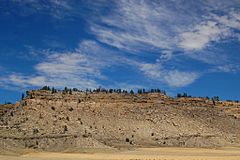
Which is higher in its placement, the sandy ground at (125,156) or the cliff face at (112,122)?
the cliff face at (112,122)

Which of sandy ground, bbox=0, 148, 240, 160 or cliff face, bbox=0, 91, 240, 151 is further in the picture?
cliff face, bbox=0, 91, 240, 151

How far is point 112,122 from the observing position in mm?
84500

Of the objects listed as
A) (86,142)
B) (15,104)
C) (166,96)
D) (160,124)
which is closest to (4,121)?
(15,104)

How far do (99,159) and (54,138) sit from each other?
24.2m

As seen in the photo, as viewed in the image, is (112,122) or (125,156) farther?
(112,122)

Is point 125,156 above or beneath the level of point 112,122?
beneath

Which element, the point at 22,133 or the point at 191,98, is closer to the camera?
the point at 22,133

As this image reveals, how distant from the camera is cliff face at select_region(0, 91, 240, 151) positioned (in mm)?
70250

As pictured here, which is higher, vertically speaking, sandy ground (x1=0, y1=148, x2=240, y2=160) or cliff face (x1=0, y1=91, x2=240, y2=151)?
cliff face (x1=0, y1=91, x2=240, y2=151)

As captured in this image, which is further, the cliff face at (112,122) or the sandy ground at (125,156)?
the cliff face at (112,122)

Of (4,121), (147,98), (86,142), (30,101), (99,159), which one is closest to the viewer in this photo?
(99,159)

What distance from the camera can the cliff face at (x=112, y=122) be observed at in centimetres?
7025

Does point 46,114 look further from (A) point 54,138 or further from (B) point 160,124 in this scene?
(B) point 160,124

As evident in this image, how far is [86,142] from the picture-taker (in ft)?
225
